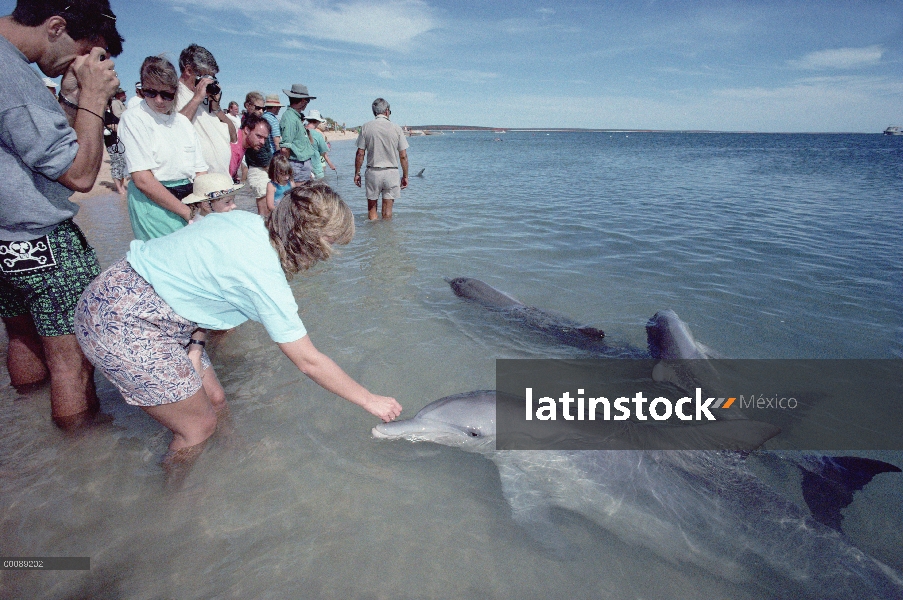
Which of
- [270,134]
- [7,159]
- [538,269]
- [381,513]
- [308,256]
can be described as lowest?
[381,513]

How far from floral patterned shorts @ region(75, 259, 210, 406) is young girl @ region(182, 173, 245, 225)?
5.90ft

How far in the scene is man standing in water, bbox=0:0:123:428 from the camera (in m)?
2.47

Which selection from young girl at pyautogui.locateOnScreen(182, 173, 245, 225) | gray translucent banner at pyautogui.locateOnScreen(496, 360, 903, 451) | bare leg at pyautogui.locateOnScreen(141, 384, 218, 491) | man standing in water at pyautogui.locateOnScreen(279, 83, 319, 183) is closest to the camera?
bare leg at pyautogui.locateOnScreen(141, 384, 218, 491)

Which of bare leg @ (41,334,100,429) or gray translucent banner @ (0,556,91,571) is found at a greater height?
bare leg @ (41,334,100,429)

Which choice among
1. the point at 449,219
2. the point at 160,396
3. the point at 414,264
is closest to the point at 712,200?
the point at 449,219

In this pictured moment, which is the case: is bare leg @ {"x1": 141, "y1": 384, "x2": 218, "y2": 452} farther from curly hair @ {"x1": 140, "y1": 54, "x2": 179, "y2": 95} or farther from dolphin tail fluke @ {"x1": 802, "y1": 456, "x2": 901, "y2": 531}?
dolphin tail fluke @ {"x1": 802, "y1": 456, "x2": 901, "y2": 531}

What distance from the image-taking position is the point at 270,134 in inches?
356

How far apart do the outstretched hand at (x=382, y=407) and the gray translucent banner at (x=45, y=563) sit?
1879 mm

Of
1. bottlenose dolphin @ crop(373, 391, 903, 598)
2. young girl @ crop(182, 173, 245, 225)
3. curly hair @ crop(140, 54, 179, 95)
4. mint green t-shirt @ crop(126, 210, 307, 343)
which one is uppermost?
curly hair @ crop(140, 54, 179, 95)

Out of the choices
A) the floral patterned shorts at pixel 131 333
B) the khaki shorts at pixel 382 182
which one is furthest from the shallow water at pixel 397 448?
the khaki shorts at pixel 382 182

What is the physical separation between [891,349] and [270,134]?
418 inches

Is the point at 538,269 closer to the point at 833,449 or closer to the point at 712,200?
the point at 833,449

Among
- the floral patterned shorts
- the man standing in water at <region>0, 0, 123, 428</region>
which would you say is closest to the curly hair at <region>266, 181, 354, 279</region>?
the floral patterned shorts

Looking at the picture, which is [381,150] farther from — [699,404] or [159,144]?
[699,404]
